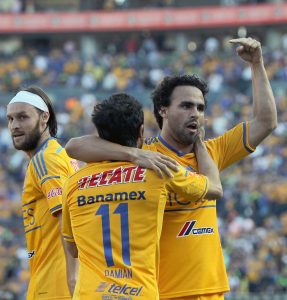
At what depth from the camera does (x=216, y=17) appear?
35.6 metres

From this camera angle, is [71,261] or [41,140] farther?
[41,140]

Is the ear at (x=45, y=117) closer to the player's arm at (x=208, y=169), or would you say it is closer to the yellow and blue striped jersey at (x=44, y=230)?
the yellow and blue striped jersey at (x=44, y=230)

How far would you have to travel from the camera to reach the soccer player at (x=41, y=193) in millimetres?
5660

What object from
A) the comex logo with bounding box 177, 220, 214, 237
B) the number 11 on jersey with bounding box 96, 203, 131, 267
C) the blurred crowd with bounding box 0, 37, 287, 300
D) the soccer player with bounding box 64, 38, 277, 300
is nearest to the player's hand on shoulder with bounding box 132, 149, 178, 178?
the number 11 on jersey with bounding box 96, 203, 131, 267

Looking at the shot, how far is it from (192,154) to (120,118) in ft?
3.39

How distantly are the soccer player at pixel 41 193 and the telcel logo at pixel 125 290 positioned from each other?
3.22ft

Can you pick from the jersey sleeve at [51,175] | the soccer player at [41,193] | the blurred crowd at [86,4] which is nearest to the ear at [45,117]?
the soccer player at [41,193]

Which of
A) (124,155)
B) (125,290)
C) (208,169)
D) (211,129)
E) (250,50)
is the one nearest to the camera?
(125,290)

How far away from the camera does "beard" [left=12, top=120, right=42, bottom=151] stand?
587cm

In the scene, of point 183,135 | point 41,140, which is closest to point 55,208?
point 41,140

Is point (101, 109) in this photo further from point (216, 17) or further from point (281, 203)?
point (216, 17)

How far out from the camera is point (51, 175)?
561cm

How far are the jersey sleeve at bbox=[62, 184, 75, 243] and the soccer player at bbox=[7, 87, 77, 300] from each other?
45 centimetres

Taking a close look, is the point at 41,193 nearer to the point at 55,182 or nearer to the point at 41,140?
the point at 55,182
